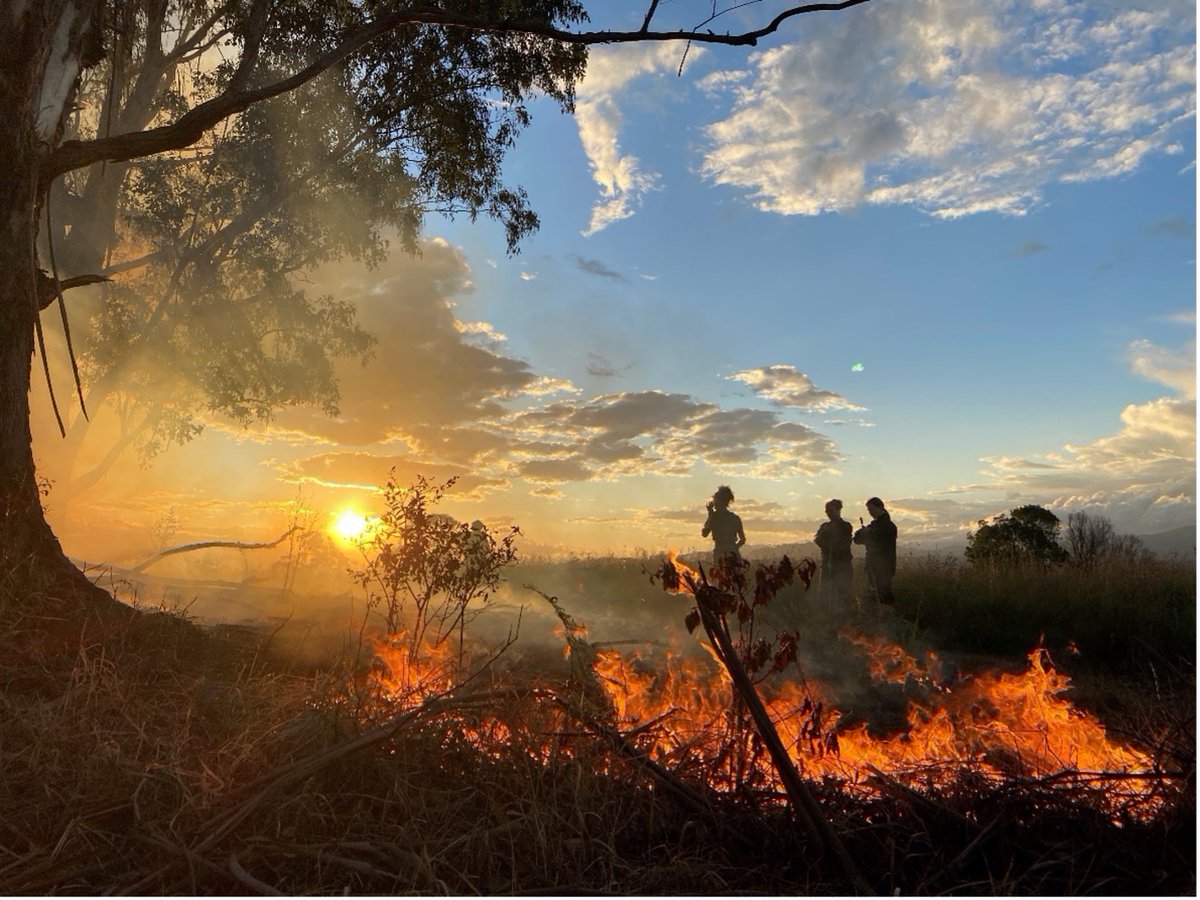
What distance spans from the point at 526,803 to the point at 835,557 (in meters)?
9.25

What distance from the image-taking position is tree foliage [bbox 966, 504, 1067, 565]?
1698 centimetres

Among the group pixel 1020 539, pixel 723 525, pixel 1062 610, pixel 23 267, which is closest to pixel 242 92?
pixel 23 267

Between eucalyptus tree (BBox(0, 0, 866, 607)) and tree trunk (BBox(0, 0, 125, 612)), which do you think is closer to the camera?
tree trunk (BBox(0, 0, 125, 612))

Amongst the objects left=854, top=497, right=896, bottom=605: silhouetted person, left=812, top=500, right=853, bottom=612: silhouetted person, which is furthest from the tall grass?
left=812, top=500, right=853, bottom=612: silhouetted person

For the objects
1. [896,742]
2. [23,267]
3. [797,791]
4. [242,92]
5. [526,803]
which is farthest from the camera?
[242,92]

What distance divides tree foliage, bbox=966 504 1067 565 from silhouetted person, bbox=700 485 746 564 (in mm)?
7001

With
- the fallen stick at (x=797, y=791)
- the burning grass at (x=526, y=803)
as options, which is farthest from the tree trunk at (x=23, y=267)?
the fallen stick at (x=797, y=791)

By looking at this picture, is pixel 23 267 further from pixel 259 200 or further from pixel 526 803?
pixel 259 200

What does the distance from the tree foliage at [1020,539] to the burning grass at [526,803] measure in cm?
1425

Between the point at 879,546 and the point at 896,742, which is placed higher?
the point at 879,546

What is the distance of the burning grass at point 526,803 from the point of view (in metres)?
2.83

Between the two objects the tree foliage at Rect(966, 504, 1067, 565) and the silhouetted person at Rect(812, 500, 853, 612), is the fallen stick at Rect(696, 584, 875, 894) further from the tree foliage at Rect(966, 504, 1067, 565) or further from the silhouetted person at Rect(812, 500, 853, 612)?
the tree foliage at Rect(966, 504, 1067, 565)

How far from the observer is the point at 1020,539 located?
690 inches

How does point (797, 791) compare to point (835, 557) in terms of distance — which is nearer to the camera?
point (797, 791)
